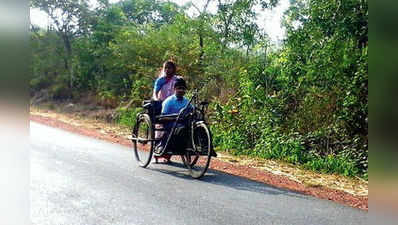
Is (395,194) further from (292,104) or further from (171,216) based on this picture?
(292,104)

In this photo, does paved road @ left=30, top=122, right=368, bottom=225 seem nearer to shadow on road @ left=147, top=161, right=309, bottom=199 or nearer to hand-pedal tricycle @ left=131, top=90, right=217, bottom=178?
shadow on road @ left=147, top=161, right=309, bottom=199

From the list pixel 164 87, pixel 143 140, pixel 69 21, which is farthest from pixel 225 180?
pixel 69 21

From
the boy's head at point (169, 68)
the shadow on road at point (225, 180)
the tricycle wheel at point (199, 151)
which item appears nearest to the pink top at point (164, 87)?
the boy's head at point (169, 68)

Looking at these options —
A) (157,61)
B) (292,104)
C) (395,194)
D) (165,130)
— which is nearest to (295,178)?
(292,104)

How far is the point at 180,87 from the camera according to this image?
3.41m

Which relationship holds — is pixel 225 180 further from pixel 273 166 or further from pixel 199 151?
pixel 273 166

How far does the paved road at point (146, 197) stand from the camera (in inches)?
88.0

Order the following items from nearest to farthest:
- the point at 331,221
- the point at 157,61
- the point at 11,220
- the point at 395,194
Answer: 1. the point at 395,194
2. the point at 11,220
3. the point at 331,221
4. the point at 157,61

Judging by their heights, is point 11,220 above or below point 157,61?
below

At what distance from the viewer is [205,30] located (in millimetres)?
3537

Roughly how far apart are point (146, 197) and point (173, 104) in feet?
3.70

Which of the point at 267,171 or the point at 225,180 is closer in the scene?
the point at 225,180

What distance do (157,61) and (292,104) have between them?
1586 mm

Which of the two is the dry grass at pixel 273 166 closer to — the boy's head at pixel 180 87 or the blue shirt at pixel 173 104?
the blue shirt at pixel 173 104
